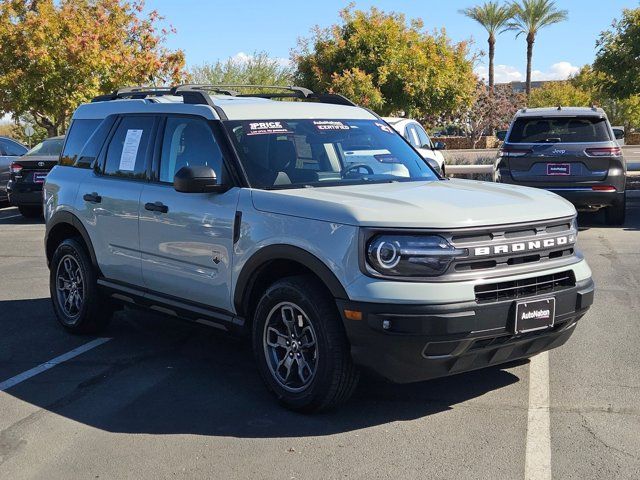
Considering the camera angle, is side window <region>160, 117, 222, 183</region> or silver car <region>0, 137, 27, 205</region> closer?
side window <region>160, 117, 222, 183</region>

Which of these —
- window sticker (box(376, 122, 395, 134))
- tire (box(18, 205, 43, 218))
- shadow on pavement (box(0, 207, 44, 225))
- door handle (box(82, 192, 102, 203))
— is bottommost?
shadow on pavement (box(0, 207, 44, 225))

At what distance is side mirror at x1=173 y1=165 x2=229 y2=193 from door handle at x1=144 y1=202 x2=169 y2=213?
50 cm

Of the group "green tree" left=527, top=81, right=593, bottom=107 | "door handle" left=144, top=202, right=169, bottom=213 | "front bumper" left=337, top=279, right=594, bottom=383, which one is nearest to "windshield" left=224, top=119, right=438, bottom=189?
"door handle" left=144, top=202, right=169, bottom=213

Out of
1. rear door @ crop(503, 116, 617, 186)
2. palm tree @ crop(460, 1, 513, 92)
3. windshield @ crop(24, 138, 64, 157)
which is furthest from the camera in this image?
palm tree @ crop(460, 1, 513, 92)

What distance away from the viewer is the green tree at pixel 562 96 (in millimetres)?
65312

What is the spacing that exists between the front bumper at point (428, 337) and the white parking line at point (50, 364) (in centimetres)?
259

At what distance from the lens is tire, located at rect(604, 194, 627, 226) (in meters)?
12.8

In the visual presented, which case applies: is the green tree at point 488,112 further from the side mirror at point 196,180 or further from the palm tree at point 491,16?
the side mirror at point 196,180

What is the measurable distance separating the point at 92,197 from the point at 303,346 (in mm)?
2577

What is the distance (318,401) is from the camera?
486cm

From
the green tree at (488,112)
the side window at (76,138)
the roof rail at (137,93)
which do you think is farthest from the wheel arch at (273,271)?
the green tree at (488,112)

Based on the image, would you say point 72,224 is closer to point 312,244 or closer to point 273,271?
point 273,271

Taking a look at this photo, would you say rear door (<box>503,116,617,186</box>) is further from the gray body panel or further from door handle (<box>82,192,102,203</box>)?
the gray body panel

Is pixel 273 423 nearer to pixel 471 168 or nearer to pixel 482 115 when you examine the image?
pixel 471 168
